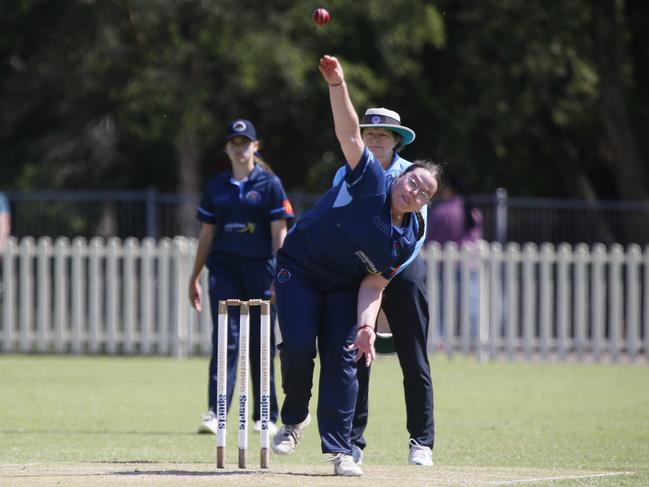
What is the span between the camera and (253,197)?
9.92m

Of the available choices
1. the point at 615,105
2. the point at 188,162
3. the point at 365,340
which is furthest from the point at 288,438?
the point at 615,105

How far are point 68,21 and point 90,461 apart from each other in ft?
50.7

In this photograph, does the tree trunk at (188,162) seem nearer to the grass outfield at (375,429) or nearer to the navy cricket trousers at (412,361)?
the grass outfield at (375,429)

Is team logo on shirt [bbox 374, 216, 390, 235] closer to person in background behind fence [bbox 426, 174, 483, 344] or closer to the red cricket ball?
the red cricket ball

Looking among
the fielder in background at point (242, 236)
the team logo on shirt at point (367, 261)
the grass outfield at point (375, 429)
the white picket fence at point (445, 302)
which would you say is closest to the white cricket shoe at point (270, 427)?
the fielder in background at point (242, 236)

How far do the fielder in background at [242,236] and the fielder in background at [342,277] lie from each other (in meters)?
2.55

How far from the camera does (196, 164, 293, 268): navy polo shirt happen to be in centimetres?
992

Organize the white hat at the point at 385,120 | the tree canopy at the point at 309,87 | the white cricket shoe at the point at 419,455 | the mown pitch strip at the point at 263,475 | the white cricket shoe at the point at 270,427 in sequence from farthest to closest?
the tree canopy at the point at 309,87
the white cricket shoe at the point at 270,427
the white cricket shoe at the point at 419,455
the white hat at the point at 385,120
the mown pitch strip at the point at 263,475

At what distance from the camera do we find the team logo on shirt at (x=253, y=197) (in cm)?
992

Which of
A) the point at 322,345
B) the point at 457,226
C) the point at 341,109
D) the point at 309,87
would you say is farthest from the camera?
the point at 309,87

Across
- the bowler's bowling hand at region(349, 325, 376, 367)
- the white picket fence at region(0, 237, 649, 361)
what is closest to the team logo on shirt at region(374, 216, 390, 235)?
the bowler's bowling hand at region(349, 325, 376, 367)

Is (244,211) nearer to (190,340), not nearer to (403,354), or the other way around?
(403,354)

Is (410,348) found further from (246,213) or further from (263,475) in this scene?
(246,213)

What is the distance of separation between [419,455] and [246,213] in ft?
9.28
